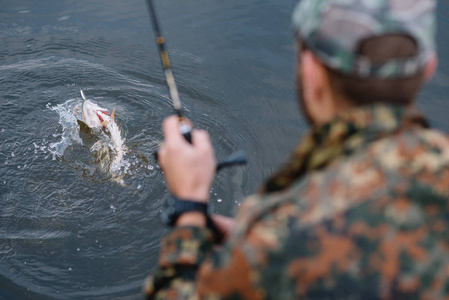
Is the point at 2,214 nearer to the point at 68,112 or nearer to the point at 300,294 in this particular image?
the point at 68,112

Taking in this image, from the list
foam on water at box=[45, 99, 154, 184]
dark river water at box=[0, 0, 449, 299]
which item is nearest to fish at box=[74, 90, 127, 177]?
foam on water at box=[45, 99, 154, 184]

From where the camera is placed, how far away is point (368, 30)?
1167 mm

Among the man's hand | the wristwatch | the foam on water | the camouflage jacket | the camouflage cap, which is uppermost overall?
the camouflage cap

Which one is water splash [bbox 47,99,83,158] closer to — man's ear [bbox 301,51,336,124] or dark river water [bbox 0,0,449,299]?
dark river water [bbox 0,0,449,299]

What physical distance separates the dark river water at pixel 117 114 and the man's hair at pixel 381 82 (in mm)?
3311

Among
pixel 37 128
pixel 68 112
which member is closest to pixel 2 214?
pixel 37 128

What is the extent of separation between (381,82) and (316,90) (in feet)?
0.60

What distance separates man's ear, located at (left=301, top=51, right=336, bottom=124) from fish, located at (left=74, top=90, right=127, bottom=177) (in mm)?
4265

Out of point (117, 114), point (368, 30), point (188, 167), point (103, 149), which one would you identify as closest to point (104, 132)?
point (103, 149)

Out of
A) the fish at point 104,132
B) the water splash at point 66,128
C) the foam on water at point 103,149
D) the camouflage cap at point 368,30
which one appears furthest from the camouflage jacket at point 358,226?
the water splash at point 66,128

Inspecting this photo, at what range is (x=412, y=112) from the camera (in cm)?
118

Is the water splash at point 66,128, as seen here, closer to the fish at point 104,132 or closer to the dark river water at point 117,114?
the dark river water at point 117,114

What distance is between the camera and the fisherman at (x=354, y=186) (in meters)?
1.06

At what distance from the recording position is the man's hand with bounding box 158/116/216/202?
1646 mm
